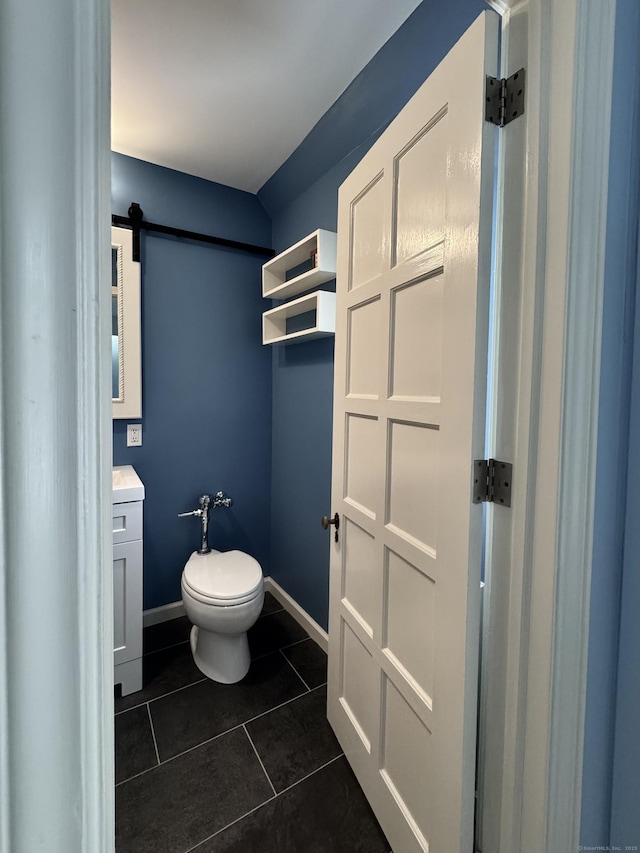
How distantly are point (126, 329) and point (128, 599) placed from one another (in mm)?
1350

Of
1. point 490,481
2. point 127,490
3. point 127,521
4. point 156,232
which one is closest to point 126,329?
point 156,232

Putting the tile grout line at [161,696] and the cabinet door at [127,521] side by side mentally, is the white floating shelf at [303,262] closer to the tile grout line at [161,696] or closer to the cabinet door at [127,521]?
the cabinet door at [127,521]

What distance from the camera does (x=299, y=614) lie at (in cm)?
227

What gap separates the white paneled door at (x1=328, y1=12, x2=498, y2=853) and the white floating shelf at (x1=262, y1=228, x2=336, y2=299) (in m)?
0.32

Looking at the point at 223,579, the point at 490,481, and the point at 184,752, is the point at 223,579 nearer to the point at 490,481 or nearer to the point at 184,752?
the point at 184,752

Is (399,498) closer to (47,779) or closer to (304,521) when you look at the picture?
(47,779)

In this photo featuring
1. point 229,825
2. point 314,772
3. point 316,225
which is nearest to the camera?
point 229,825

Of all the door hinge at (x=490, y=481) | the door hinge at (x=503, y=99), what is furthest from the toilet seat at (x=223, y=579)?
the door hinge at (x=503, y=99)

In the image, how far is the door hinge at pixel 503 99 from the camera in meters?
0.79

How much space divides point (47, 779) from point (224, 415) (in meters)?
2.14

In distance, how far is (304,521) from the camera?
7.33ft

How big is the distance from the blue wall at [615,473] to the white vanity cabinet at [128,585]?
5.43ft

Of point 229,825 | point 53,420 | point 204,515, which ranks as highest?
point 53,420

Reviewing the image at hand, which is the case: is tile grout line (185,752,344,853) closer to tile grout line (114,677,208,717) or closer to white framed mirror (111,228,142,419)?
tile grout line (114,677,208,717)
